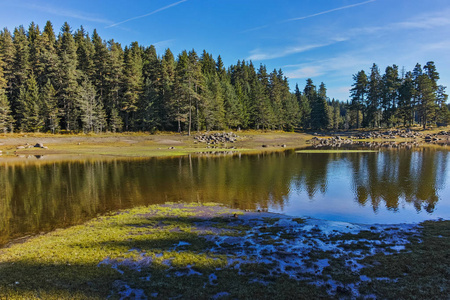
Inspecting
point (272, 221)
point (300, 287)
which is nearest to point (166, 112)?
point (272, 221)

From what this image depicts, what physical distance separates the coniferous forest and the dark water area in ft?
136

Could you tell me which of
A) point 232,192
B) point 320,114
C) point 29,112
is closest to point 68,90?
point 29,112

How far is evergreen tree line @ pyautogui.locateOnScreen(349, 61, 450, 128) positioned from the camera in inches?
3369

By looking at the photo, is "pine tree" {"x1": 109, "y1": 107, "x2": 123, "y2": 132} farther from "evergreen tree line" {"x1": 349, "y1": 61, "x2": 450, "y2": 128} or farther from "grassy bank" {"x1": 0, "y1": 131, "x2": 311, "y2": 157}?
"evergreen tree line" {"x1": 349, "y1": 61, "x2": 450, "y2": 128}

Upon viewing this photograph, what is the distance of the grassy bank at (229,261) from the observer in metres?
6.71

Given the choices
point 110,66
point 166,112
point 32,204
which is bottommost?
point 32,204

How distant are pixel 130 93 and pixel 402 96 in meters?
89.9

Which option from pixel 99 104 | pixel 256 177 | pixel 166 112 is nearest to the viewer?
pixel 256 177

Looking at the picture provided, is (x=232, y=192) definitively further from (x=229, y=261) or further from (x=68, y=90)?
(x=68, y=90)

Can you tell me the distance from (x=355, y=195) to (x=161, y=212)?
13.9 metres

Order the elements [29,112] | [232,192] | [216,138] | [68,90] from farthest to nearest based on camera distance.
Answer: [216,138]
[68,90]
[29,112]
[232,192]

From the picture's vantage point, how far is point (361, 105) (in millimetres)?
100625

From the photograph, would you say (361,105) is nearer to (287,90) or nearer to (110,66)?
(287,90)

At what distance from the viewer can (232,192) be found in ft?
66.1
